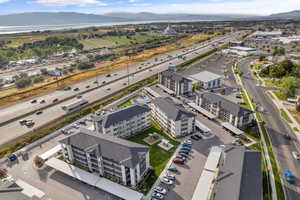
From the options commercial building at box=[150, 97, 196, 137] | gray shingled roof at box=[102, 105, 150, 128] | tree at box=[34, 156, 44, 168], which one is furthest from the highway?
commercial building at box=[150, 97, 196, 137]

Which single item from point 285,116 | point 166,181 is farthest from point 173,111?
point 285,116

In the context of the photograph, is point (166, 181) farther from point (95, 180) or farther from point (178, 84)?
point (178, 84)

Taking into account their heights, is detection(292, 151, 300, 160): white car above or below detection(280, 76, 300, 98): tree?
below

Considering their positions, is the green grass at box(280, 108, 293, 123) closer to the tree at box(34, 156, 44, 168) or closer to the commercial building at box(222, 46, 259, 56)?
the tree at box(34, 156, 44, 168)

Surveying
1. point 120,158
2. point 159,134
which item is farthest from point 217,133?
point 120,158

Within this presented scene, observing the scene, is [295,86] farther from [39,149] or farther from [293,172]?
[39,149]
